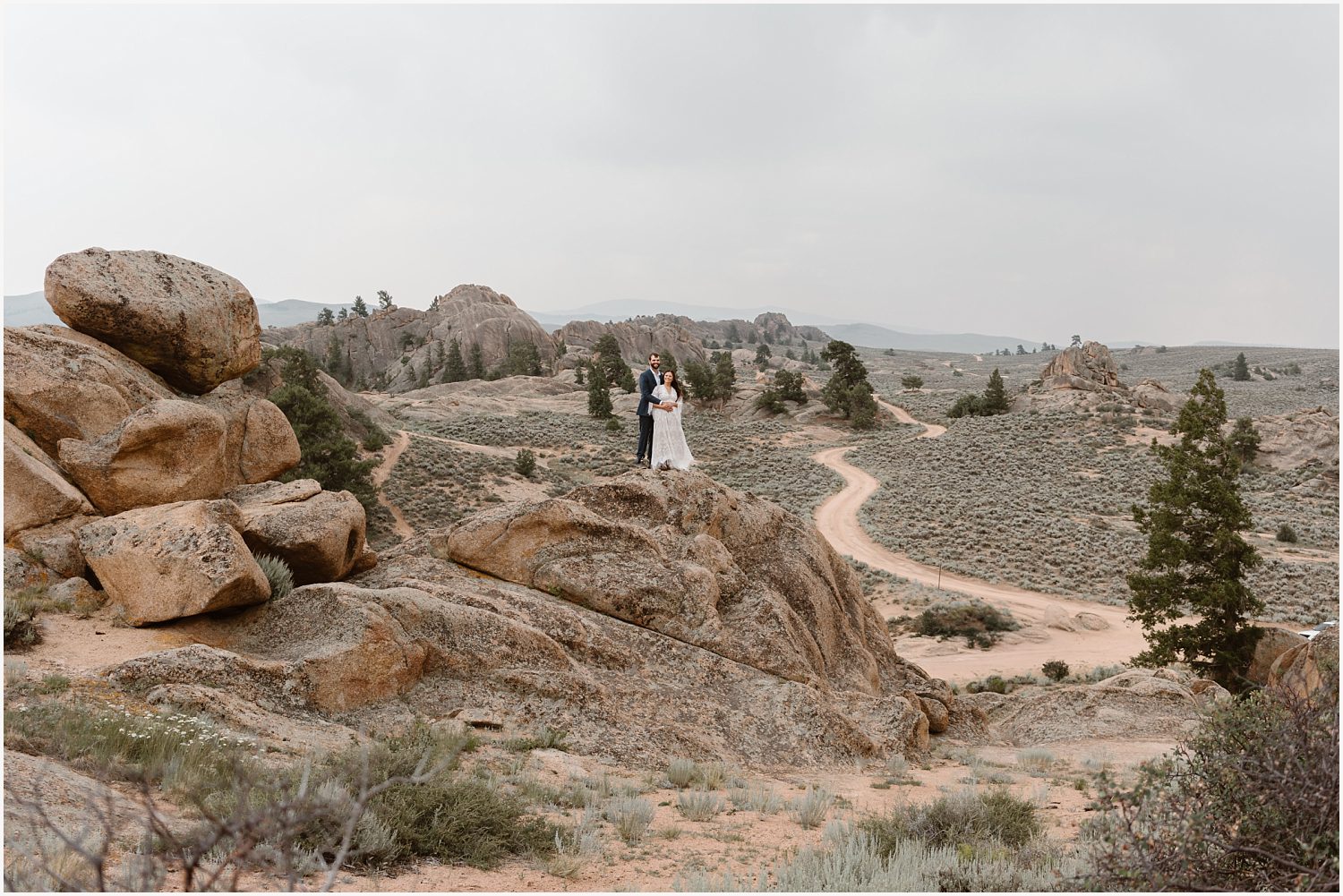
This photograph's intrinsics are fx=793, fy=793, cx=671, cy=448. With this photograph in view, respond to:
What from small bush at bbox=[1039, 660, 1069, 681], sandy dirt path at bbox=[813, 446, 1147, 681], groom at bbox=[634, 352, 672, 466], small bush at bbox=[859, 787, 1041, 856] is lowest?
sandy dirt path at bbox=[813, 446, 1147, 681]

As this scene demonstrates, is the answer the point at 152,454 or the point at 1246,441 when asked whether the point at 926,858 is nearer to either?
the point at 152,454

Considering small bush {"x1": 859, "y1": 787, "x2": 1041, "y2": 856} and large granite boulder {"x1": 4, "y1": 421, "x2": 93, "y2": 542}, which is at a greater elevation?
large granite boulder {"x1": 4, "y1": 421, "x2": 93, "y2": 542}

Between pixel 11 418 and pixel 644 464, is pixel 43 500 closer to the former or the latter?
pixel 11 418

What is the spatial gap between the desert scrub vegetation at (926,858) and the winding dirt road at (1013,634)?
17.5 metres

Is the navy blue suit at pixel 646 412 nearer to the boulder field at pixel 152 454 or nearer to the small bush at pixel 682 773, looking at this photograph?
the boulder field at pixel 152 454

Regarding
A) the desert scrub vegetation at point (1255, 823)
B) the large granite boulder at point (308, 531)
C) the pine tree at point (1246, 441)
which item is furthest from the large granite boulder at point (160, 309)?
the pine tree at point (1246, 441)

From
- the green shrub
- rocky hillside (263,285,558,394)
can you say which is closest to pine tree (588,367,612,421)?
rocky hillside (263,285,558,394)

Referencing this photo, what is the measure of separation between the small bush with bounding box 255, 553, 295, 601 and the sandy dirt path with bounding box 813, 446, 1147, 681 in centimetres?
1925

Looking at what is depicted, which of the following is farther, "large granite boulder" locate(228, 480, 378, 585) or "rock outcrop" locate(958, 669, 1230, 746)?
Result: "rock outcrop" locate(958, 669, 1230, 746)

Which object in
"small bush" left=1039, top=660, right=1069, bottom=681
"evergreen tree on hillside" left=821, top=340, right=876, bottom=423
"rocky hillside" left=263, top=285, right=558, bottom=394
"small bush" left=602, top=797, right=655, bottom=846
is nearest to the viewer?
"small bush" left=602, top=797, right=655, bottom=846

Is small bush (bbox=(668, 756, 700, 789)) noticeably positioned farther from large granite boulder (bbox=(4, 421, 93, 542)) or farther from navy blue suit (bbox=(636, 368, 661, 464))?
large granite boulder (bbox=(4, 421, 93, 542))

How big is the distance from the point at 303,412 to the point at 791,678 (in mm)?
28315

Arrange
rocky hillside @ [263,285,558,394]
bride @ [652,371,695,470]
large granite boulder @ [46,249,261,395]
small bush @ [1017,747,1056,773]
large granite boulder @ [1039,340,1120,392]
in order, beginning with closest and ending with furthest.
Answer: small bush @ [1017,747,1056,773] → large granite boulder @ [46,249,261,395] → bride @ [652,371,695,470] → large granite boulder @ [1039,340,1120,392] → rocky hillside @ [263,285,558,394]

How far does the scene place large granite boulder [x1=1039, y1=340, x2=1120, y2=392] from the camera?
77500 mm
